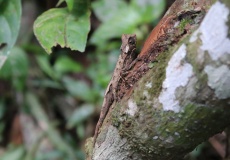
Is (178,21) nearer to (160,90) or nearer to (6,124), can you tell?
(160,90)

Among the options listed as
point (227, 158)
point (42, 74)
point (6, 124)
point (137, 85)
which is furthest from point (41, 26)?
point (6, 124)

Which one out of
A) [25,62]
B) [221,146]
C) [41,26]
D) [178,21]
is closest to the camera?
[178,21]

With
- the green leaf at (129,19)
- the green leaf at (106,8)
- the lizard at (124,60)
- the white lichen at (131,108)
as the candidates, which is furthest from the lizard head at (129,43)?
the green leaf at (106,8)

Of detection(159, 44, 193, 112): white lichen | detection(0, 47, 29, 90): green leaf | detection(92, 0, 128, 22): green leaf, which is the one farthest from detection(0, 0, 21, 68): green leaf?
detection(92, 0, 128, 22): green leaf

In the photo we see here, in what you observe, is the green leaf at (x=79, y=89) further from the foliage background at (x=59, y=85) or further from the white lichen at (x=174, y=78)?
the white lichen at (x=174, y=78)

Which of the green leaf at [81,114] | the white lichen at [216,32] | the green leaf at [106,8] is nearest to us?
the white lichen at [216,32]

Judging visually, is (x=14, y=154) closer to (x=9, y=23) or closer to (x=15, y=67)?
(x=15, y=67)

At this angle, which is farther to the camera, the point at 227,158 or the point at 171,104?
the point at 227,158
